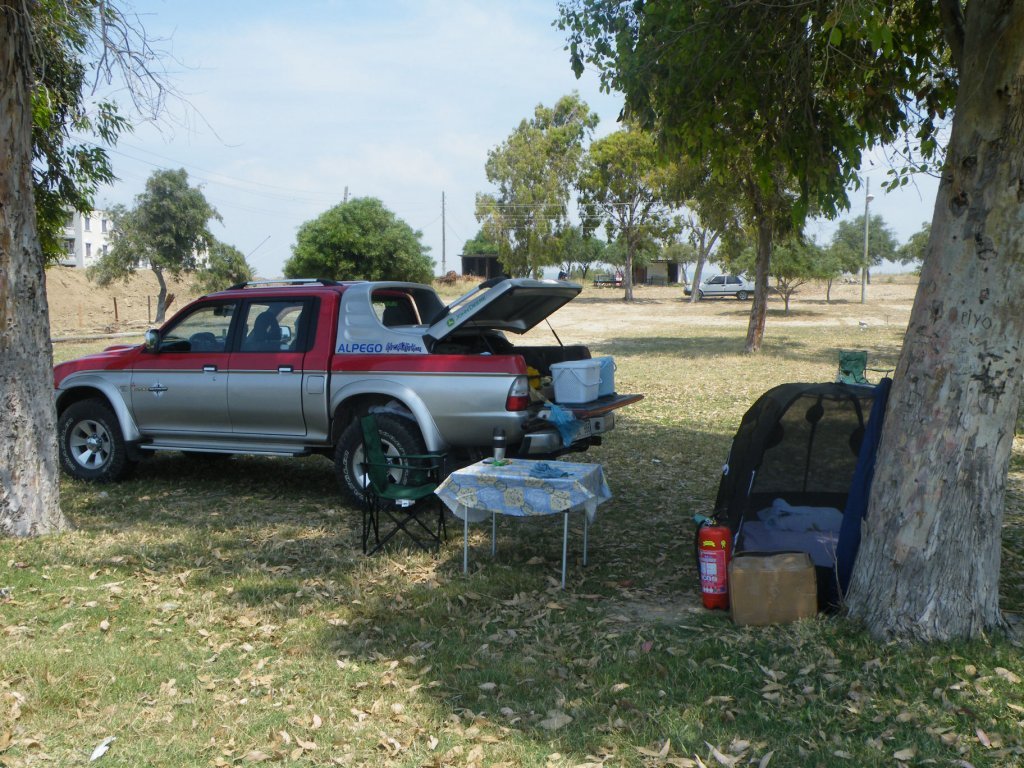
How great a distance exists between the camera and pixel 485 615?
573 cm

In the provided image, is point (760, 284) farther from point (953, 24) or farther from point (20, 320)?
point (20, 320)

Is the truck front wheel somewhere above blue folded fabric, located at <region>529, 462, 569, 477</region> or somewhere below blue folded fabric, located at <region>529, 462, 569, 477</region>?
below

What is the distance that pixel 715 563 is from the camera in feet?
18.3

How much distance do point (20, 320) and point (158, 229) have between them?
3907 cm

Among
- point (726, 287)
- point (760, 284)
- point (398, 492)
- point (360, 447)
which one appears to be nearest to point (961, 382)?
point (398, 492)

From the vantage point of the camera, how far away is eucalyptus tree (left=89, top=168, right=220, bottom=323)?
43281 millimetres

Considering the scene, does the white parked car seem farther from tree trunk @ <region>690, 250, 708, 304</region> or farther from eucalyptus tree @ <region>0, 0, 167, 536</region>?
eucalyptus tree @ <region>0, 0, 167, 536</region>

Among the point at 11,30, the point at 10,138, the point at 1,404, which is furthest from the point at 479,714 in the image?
the point at 11,30

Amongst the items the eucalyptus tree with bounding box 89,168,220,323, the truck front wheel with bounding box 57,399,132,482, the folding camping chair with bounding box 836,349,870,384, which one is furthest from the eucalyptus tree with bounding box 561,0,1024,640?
the eucalyptus tree with bounding box 89,168,220,323

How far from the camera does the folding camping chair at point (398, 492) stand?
22.4 ft

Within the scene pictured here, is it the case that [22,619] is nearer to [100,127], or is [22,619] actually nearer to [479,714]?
[479,714]

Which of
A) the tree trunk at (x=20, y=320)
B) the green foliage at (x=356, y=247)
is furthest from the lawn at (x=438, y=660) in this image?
the green foliage at (x=356, y=247)

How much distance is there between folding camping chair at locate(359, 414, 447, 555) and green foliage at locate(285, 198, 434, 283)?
37.1 metres

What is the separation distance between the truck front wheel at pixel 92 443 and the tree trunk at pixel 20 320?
2035 mm
